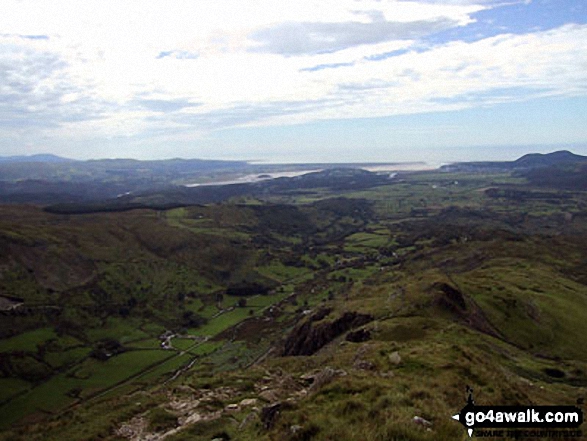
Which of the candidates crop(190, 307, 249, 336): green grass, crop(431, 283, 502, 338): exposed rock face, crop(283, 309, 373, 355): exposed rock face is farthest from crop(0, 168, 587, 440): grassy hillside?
crop(190, 307, 249, 336): green grass

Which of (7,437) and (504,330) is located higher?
(7,437)

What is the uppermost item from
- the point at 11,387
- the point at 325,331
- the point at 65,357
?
the point at 325,331

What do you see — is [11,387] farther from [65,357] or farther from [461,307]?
[461,307]

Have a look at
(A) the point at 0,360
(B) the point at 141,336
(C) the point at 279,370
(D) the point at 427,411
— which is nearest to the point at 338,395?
(D) the point at 427,411

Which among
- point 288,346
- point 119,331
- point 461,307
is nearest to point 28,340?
point 119,331

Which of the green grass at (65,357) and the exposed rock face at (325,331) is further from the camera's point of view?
the green grass at (65,357)

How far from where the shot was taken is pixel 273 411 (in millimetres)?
21844

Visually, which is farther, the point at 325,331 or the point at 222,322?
the point at 222,322

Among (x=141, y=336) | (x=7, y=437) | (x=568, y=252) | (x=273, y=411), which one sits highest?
(x=273, y=411)

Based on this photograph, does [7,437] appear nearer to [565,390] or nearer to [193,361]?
[565,390]

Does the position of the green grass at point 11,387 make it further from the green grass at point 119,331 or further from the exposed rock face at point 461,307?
the exposed rock face at point 461,307

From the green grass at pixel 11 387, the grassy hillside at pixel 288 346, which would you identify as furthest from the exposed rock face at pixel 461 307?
the green grass at pixel 11 387

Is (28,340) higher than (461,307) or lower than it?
lower

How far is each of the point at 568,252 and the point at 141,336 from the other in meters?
154
